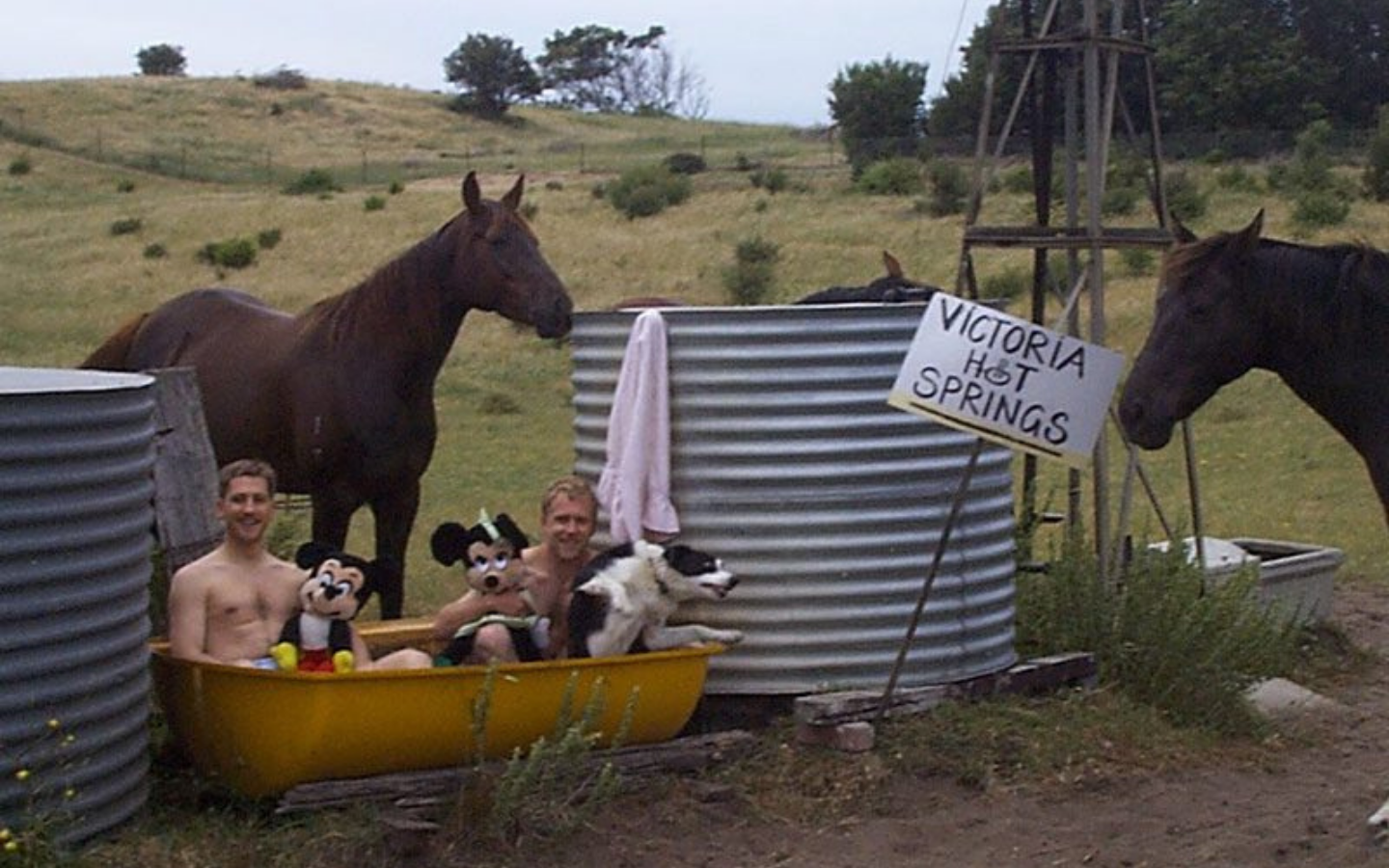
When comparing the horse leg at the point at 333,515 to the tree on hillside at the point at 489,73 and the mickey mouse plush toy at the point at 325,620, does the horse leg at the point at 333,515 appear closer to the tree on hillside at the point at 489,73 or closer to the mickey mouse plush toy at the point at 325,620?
the mickey mouse plush toy at the point at 325,620

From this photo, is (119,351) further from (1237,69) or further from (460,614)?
(1237,69)

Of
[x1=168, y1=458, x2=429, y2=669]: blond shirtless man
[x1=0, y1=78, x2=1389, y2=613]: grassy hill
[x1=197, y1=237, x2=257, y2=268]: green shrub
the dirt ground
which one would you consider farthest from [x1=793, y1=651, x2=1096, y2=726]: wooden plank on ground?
[x1=197, y1=237, x2=257, y2=268]: green shrub

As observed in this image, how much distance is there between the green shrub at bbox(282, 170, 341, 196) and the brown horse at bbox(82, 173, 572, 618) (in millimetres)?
43917

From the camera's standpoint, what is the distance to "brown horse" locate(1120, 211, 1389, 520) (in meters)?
6.06

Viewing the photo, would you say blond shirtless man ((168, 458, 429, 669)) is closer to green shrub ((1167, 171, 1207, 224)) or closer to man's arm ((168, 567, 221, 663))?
man's arm ((168, 567, 221, 663))

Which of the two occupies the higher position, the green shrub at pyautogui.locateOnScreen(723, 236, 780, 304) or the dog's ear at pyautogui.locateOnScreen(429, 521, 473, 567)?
the dog's ear at pyautogui.locateOnScreen(429, 521, 473, 567)

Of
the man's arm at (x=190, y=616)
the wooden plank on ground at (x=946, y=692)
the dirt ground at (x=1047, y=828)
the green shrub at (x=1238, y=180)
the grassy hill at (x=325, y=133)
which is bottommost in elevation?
the dirt ground at (x=1047, y=828)

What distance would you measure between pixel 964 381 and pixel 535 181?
158ft

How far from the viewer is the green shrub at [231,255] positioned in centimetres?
3622

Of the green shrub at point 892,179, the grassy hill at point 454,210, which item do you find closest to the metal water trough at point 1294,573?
the grassy hill at point 454,210

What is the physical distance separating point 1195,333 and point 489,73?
86.1 m

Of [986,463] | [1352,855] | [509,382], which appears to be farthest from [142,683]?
[509,382]

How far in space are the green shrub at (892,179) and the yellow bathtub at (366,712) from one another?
1532 inches

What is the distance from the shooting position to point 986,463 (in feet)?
22.6
